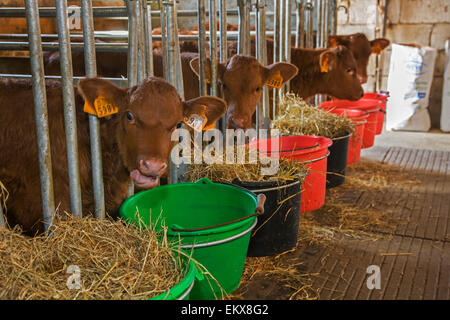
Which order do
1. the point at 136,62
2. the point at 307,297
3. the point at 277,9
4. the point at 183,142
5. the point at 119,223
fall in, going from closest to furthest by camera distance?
the point at 119,223 < the point at 307,297 < the point at 136,62 < the point at 183,142 < the point at 277,9

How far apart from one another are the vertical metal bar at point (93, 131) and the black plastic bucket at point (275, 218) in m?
0.86

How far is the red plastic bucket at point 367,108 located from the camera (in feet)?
20.0

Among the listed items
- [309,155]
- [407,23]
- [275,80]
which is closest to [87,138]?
[309,155]

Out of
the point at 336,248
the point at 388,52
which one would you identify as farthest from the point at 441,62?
the point at 336,248

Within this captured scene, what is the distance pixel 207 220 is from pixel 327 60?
3.73 metres

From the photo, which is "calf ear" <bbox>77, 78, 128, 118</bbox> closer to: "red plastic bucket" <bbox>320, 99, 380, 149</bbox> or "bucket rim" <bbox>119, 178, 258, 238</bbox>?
"bucket rim" <bbox>119, 178, 258, 238</bbox>

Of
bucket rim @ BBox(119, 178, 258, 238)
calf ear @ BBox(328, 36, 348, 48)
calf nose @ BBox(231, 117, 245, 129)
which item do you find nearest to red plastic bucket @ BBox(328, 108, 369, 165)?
calf nose @ BBox(231, 117, 245, 129)

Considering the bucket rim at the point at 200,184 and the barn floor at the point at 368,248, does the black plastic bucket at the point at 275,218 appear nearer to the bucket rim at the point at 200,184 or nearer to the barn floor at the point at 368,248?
the barn floor at the point at 368,248

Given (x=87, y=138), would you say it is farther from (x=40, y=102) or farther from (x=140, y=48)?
(x=140, y=48)

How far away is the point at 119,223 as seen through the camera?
209 centimetres

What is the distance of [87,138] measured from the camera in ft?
9.12

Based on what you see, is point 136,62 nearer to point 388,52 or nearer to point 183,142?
point 183,142

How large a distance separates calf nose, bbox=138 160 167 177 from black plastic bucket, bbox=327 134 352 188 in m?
2.48
